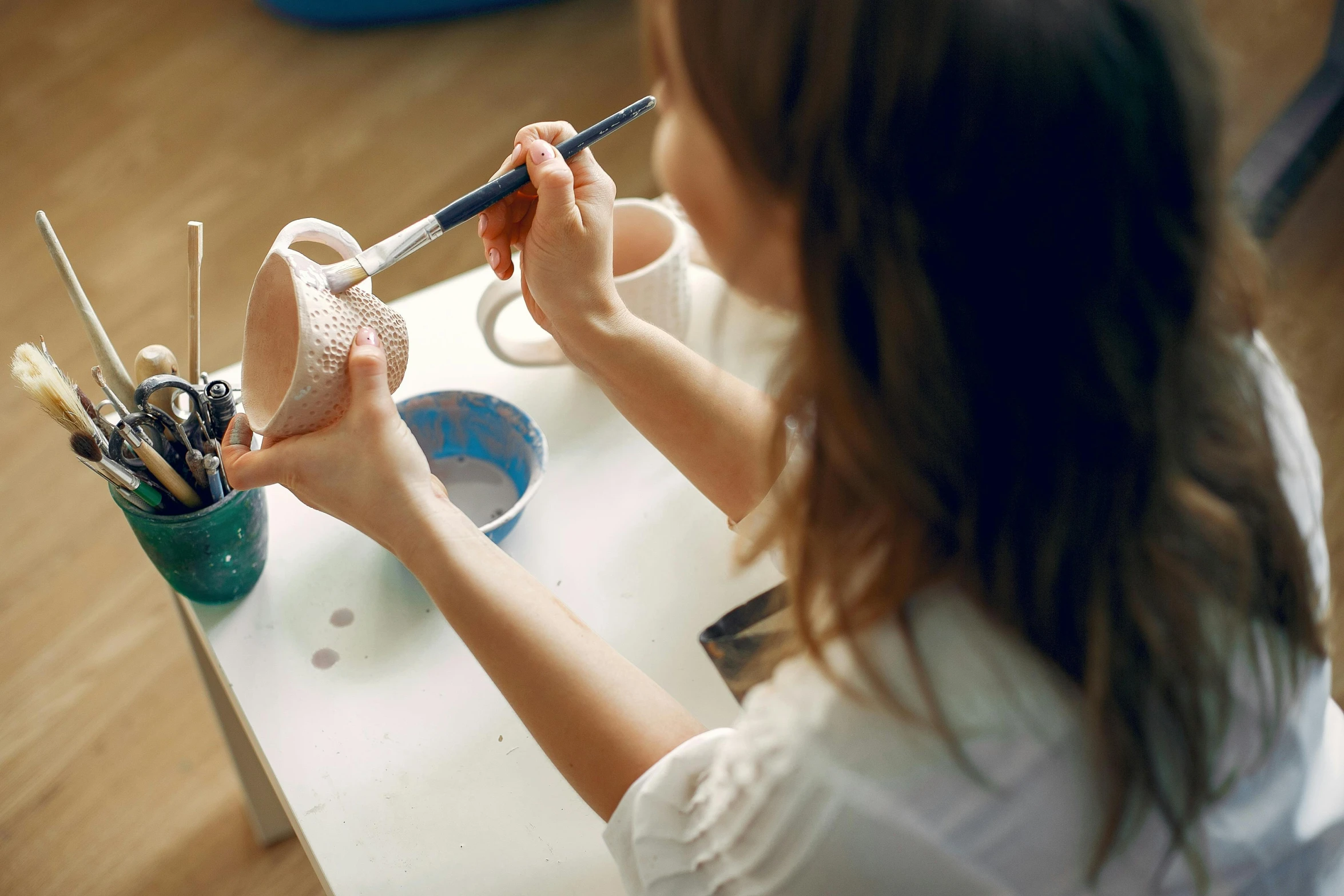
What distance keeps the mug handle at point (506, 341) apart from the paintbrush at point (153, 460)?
24 cm

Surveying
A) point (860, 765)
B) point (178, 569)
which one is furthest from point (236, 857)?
point (860, 765)

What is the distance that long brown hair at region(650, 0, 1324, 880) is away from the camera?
0.34 metres

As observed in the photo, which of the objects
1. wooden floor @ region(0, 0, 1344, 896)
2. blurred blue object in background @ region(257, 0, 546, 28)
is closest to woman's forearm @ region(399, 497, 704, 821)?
wooden floor @ region(0, 0, 1344, 896)

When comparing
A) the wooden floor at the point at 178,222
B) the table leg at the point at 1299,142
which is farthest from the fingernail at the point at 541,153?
the table leg at the point at 1299,142

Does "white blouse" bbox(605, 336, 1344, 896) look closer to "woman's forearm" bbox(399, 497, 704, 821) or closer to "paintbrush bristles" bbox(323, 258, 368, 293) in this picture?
Result: "woman's forearm" bbox(399, 497, 704, 821)

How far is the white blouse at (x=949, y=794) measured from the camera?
Result: 0.41m

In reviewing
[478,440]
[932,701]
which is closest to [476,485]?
[478,440]

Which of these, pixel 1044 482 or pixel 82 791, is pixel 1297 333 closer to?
pixel 1044 482

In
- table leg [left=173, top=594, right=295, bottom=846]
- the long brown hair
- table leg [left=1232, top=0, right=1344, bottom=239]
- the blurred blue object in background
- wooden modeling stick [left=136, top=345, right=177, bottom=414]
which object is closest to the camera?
the long brown hair

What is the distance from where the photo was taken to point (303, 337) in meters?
0.54

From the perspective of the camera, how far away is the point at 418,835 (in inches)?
22.6

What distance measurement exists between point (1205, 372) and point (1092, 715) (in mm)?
147

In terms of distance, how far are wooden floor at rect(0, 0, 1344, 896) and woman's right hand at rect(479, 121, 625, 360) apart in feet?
2.47

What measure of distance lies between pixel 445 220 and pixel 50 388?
24 cm
